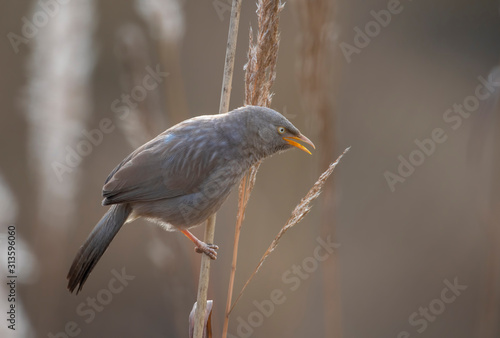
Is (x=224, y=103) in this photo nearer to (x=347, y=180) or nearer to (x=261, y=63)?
(x=261, y=63)

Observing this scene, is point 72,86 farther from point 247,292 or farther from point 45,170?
point 247,292

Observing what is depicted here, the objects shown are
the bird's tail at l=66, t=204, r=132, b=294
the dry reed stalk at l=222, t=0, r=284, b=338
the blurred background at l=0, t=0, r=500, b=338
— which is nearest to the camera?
the bird's tail at l=66, t=204, r=132, b=294

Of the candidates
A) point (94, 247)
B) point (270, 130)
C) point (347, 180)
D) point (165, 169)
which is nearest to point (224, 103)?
point (270, 130)

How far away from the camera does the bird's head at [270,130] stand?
2.44 metres

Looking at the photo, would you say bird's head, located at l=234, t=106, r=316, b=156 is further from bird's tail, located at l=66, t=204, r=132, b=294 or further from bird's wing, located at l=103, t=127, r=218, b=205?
bird's tail, located at l=66, t=204, r=132, b=294

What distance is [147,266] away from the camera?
4.80 metres

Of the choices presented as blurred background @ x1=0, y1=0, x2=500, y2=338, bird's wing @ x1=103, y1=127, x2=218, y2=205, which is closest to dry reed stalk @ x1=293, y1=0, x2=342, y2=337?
bird's wing @ x1=103, y1=127, x2=218, y2=205

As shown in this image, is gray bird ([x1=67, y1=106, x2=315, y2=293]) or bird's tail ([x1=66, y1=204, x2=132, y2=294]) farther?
gray bird ([x1=67, y1=106, x2=315, y2=293])

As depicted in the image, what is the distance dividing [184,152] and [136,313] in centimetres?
255

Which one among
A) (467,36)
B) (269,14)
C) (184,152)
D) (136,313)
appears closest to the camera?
(269,14)

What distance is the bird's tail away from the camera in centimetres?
215

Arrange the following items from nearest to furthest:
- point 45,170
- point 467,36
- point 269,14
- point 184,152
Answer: point 269,14 → point 184,152 → point 45,170 → point 467,36

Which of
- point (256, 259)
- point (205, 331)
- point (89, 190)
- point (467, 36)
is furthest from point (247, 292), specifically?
point (467, 36)

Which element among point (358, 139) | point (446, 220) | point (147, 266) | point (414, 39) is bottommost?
point (446, 220)
